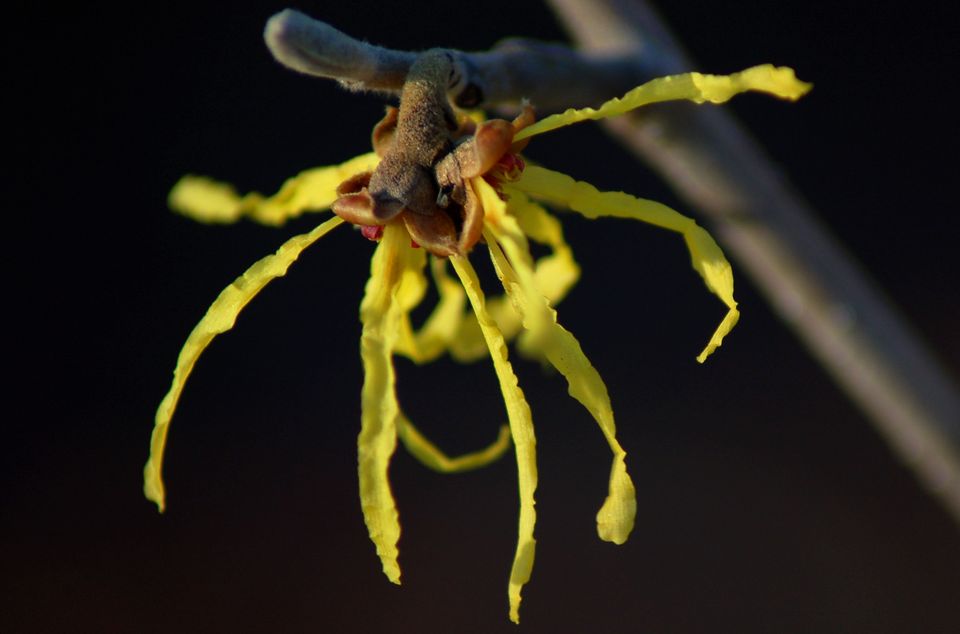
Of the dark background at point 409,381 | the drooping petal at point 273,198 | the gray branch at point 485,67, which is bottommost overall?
the dark background at point 409,381

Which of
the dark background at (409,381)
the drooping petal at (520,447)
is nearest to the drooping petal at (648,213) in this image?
the drooping petal at (520,447)

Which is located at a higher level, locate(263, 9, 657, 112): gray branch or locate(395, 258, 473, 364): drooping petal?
locate(263, 9, 657, 112): gray branch

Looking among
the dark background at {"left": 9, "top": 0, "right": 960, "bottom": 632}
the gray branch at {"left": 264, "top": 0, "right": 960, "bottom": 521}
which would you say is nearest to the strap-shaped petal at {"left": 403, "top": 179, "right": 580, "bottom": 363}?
the gray branch at {"left": 264, "top": 0, "right": 960, "bottom": 521}

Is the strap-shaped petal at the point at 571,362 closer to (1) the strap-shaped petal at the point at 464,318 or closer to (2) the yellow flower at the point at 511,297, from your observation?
(2) the yellow flower at the point at 511,297

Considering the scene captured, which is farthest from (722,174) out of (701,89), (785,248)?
A: (701,89)

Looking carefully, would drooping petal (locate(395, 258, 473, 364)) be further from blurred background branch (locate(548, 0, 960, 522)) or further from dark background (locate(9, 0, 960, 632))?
dark background (locate(9, 0, 960, 632))
